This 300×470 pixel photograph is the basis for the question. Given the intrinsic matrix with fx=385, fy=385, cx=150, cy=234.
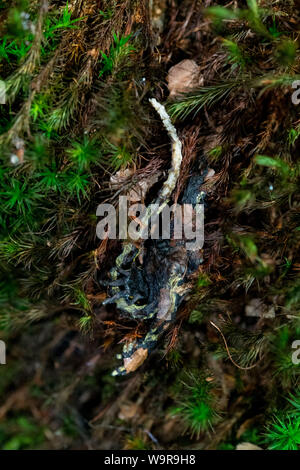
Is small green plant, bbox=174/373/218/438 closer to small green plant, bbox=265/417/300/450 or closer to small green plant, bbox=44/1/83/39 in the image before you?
small green plant, bbox=265/417/300/450

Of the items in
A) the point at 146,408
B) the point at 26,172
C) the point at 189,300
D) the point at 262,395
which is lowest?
the point at 146,408

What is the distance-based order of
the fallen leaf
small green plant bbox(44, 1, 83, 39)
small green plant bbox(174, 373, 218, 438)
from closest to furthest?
small green plant bbox(44, 1, 83, 39)
the fallen leaf
small green plant bbox(174, 373, 218, 438)

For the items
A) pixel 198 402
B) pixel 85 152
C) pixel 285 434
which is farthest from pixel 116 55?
pixel 285 434

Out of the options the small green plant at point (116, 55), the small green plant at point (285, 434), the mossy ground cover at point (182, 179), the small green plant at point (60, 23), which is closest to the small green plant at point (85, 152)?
the mossy ground cover at point (182, 179)

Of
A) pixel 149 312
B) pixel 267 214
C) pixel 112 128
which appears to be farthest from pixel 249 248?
pixel 112 128

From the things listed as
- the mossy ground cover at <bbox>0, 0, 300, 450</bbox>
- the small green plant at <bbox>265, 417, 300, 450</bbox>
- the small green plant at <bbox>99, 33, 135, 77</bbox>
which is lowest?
the small green plant at <bbox>265, 417, 300, 450</bbox>

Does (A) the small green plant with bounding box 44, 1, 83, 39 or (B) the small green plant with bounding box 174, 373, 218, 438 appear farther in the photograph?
(B) the small green plant with bounding box 174, 373, 218, 438

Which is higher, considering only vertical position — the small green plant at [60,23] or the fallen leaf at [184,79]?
the small green plant at [60,23]

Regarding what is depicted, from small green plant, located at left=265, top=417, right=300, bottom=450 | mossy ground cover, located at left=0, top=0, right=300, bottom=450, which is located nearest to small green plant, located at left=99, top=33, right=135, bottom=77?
mossy ground cover, located at left=0, top=0, right=300, bottom=450

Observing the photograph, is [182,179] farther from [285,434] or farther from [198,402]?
[285,434]

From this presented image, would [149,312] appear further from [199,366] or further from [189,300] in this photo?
[199,366]

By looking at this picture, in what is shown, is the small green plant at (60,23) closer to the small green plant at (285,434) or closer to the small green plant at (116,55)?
the small green plant at (116,55)
